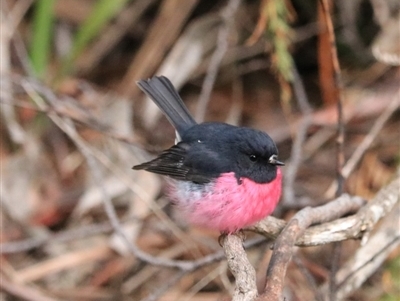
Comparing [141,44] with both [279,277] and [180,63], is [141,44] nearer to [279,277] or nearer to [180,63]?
[180,63]

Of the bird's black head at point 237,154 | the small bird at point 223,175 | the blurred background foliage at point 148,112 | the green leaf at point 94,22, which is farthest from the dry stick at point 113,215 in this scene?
the green leaf at point 94,22

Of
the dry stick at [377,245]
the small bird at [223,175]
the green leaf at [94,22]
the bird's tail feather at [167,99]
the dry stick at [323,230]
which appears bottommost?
the dry stick at [377,245]

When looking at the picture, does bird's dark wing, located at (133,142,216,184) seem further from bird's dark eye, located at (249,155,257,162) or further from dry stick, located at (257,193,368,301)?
dry stick, located at (257,193,368,301)

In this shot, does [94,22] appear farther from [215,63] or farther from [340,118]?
[340,118]

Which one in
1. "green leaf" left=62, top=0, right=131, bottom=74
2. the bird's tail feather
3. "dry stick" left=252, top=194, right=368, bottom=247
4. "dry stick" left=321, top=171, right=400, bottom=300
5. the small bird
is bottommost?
"dry stick" left=321, top=171, right=400, bottom=300

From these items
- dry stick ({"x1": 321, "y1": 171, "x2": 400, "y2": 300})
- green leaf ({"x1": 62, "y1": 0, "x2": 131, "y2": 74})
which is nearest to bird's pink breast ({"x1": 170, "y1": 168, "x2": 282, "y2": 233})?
dry stick ({"x1": 321, "y1": 171, "x2": 400, "y2": 300})

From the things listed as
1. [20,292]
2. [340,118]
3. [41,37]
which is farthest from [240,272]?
[41,37]

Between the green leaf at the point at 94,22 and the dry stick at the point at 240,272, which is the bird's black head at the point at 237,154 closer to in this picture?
the dry stick at the point at 240,272
